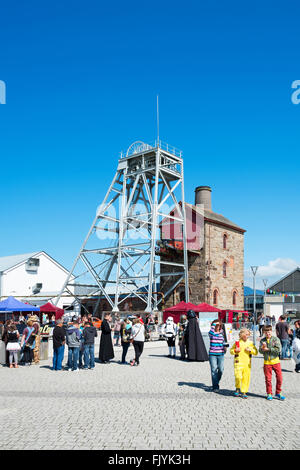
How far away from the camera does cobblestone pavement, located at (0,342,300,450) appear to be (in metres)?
5.95

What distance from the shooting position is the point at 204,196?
4612cm

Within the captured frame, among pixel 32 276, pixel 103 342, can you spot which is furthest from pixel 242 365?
pixel 32 276

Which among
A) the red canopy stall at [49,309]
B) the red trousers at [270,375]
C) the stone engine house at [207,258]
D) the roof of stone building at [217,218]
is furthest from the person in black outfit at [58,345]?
the roof of stone building at [217,218]

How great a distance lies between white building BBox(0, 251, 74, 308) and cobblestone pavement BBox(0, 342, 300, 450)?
38.8 metres

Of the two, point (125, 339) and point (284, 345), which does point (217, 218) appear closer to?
point (284, 345)

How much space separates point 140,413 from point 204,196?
39.7 metres

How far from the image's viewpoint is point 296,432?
6402 mm

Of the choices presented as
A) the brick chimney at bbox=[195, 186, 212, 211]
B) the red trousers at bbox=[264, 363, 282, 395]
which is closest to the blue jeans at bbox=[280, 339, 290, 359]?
the red trousers at bbox=[264, 363, 282, 395]

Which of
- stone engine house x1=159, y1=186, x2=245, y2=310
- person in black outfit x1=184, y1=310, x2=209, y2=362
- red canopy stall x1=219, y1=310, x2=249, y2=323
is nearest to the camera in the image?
person in black outfit x1=184, y1=310, x2=209, y2=362

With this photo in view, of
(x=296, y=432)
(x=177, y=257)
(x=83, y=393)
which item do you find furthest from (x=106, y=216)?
(x=296, y=432)

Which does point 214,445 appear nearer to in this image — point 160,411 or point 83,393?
point 160,411

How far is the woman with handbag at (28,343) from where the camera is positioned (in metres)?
14.6

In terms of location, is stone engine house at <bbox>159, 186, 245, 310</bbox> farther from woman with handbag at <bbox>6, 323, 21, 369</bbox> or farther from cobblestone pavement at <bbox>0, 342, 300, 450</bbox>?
cobblestone pavement at <bbox>0, 342, 300, 450</bbox>
